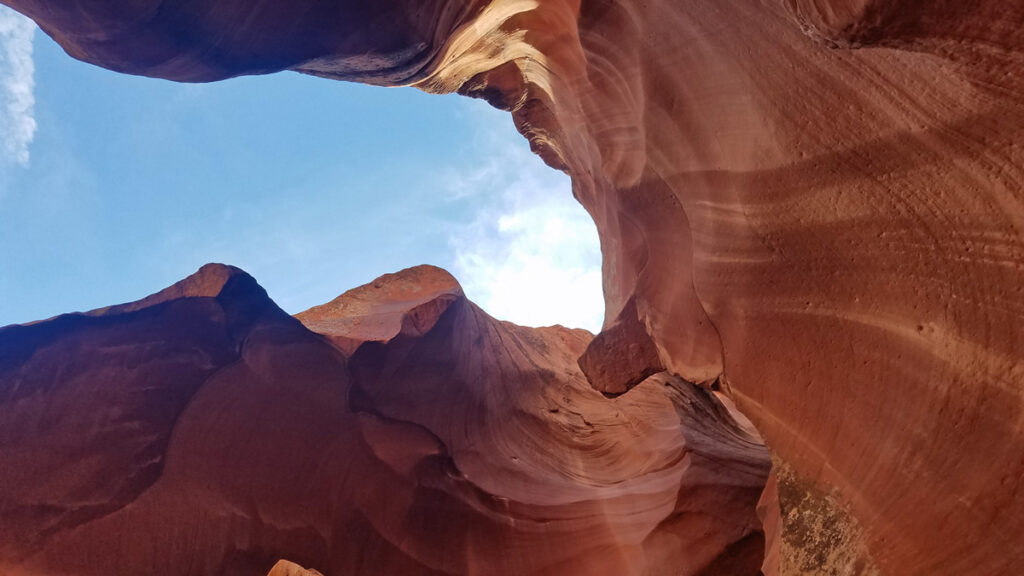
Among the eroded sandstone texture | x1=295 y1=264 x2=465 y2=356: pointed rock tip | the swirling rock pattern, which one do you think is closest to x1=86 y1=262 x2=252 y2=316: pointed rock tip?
the swirling rock pattern

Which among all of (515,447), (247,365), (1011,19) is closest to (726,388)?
(1011,19)

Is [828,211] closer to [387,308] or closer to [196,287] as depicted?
[196,287]

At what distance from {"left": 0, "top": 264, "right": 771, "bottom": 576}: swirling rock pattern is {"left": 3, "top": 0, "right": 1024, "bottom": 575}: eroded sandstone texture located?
64 centimetres

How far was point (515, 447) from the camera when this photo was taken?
7.29 meters

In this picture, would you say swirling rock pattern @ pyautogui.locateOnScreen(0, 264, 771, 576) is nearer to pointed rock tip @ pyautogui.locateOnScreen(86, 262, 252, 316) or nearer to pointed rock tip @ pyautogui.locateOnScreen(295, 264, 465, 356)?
pointed rock tip @ pyautogui.locateOnScreen(86, 262, 252, 316)

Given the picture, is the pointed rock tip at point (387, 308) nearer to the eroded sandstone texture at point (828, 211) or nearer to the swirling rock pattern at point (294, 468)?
the swirling rock pattern at point (294, 468)

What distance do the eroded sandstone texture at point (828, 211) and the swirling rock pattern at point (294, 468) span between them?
2.10 ft

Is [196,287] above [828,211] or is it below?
above

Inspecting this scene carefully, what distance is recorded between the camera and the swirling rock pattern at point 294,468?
5184 millimetres

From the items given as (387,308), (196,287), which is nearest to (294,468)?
(196,287)

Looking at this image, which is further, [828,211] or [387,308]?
[387,308]

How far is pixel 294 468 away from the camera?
584 cm

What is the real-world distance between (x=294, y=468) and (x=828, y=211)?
5394 mm

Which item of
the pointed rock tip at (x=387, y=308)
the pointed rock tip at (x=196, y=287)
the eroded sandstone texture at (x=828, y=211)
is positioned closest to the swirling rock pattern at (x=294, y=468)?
the pointed rock tip at (x=196, y=287)
